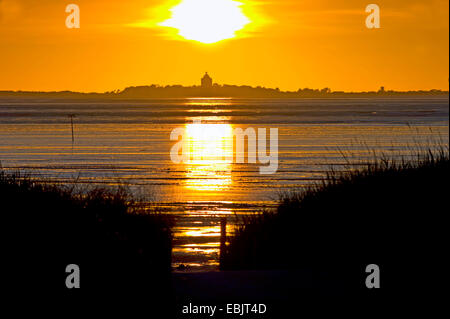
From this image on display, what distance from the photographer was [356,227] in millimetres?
14125

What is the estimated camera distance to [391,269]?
12180mm

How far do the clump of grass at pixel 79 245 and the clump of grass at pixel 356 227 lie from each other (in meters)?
2.23

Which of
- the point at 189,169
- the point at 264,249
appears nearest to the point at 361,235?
the point at 264,249

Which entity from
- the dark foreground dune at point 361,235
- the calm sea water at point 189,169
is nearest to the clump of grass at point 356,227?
the dark foreground dune at point 361,235

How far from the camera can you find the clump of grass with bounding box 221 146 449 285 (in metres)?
12.8

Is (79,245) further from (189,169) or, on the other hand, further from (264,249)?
(189,169)

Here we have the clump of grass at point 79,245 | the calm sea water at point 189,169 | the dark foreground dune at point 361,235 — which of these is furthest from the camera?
the calm sea water at point 189,169

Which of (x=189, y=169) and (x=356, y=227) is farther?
(x=189, y=169)

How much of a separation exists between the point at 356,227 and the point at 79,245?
5222 millimetres

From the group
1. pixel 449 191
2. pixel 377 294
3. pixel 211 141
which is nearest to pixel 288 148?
pixel 211 141

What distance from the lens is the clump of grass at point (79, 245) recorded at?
426 inches

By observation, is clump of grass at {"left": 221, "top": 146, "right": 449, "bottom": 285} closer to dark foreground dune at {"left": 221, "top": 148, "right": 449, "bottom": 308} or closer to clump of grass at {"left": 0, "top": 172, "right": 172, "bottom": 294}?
dark foreground dune at {"left": 221, "top": 148, "right": 449, "bottom": 308}

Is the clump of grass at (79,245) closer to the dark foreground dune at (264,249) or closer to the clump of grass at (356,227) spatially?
the dark foreground dune at (264,249)
